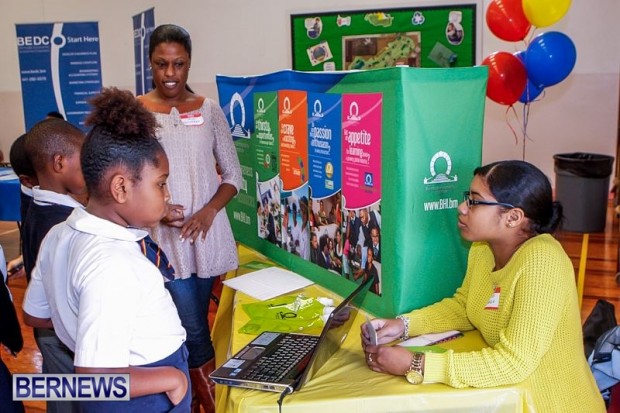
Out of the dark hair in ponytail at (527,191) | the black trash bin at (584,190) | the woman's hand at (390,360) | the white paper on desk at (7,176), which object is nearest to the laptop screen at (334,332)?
the woman's hand at (390,360)

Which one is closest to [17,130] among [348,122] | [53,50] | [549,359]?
[53,50]

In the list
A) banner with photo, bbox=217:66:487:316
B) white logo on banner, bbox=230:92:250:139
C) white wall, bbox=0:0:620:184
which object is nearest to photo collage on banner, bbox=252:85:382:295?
banner with photo, bbox=217:66:487:316

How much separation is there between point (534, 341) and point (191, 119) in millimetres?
1322

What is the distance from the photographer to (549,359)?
1.44m

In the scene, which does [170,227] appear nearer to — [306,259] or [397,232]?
[306,259]

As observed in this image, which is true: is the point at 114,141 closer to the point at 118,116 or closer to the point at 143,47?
the point at 118,116

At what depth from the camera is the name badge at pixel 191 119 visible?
2.10 m

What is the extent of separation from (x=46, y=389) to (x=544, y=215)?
127 cm

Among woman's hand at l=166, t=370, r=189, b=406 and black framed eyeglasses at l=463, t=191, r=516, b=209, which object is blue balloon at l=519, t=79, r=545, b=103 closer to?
black framed eyeglasses at l=463, t=191, r=516, b=209

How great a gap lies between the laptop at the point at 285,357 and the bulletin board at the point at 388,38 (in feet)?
19.5

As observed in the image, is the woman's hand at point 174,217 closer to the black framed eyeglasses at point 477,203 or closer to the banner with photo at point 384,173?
the banner with photo at point 384,173

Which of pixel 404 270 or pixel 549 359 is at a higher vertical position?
pixel 404 270

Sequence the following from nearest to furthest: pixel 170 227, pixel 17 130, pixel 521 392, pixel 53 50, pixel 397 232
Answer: pixel 521 392 < pixel 397 232 < pixel 170 227 < pixel 53 50 < pixel 17 130

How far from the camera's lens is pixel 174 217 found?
2078 millimetres
